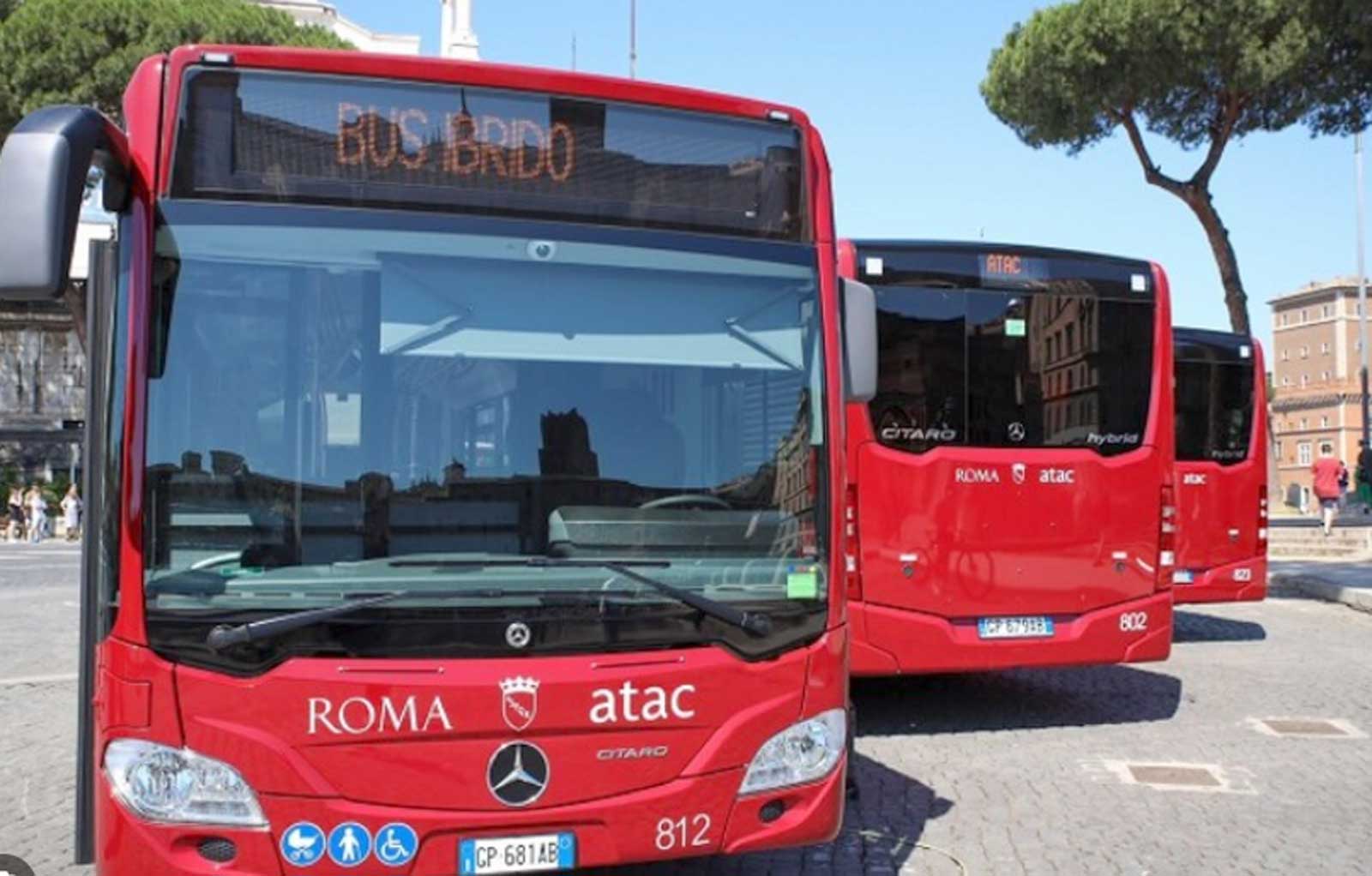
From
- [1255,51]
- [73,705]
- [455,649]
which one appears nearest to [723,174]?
[455,649]

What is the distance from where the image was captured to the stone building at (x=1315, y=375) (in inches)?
3438

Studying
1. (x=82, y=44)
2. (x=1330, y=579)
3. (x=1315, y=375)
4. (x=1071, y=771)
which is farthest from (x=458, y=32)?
(x=1315, y=375)

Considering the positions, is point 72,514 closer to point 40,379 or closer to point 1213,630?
point 40,379

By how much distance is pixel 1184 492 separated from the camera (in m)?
13.6

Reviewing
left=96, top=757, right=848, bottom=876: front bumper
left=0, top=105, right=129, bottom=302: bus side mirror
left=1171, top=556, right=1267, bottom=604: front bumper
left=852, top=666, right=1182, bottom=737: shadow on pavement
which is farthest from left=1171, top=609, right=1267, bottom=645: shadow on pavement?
left=0, top=105, right=129, bottom=302: bus side mirror

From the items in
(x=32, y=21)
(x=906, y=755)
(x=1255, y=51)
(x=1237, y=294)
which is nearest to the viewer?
(x=906, y=755)

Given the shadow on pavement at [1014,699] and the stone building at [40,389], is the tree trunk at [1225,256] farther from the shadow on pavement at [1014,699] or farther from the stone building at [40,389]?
the stone building at [40,389]

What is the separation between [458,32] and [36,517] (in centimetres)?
1747

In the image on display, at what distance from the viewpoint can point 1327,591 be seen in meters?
17.4

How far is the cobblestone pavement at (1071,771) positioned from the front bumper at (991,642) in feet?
1.52

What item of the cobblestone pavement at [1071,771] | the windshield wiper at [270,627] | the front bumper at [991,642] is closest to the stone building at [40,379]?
the cobblestone pavement at [1071,771]

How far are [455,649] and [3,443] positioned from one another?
1993 inches

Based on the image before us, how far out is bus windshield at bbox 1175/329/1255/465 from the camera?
13.9 meters

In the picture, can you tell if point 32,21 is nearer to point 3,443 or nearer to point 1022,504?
point 3,443
